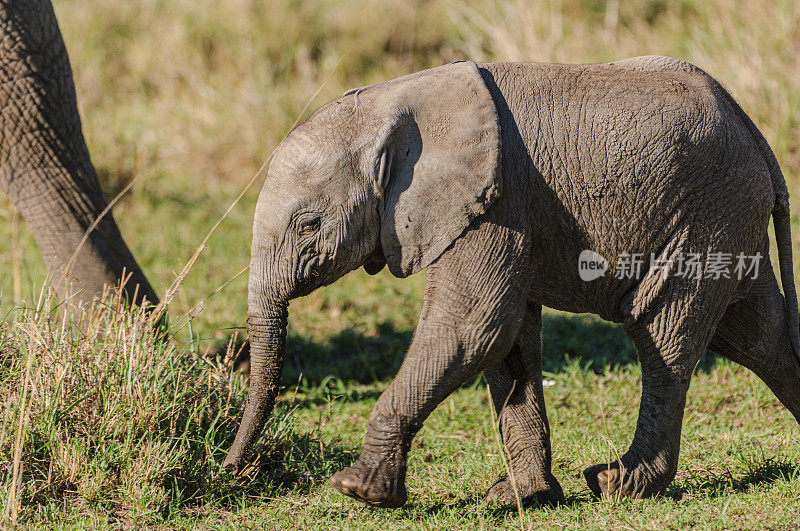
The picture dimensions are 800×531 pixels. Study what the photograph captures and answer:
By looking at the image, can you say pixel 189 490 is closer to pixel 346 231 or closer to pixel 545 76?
pixel 346 231

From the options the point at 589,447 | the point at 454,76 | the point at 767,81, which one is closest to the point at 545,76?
the point at 454,76

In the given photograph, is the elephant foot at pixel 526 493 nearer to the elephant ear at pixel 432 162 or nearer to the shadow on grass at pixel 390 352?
the elephant ear at pixel 432 162

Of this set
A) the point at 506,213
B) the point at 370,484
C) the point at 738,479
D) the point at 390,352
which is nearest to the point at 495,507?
the point at 370,484

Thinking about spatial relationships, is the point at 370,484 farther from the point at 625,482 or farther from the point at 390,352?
the point at 390,352

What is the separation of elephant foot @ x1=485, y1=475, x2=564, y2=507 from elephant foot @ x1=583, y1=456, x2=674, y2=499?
21 centimetres

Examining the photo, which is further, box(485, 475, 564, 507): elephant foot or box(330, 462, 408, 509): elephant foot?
box(485, 475, 564, 507): elephant foot

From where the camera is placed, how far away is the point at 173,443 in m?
4.43

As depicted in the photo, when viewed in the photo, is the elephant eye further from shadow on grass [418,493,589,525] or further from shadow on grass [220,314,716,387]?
shadow on grass [220,314,716,387]

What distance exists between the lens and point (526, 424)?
173 inches

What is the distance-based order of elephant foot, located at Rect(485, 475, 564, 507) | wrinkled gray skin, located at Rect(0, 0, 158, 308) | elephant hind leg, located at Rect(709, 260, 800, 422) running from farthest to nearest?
1. wrinkled gray skin, located at Rect(0, 0, 158, 308)
2. elephant hind leg, located at Rect(709, 260, 800, 422)
3. elephant foot, located at Rect(485, 475, 564, 507)

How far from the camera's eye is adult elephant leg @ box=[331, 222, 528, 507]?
3.75 metres

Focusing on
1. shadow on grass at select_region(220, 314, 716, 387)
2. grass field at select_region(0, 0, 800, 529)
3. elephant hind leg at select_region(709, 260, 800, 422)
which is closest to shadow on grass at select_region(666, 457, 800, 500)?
grass field at select_region(0, 0, 800, 529)

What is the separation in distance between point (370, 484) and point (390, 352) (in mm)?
2921

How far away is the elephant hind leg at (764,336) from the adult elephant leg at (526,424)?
87cm
